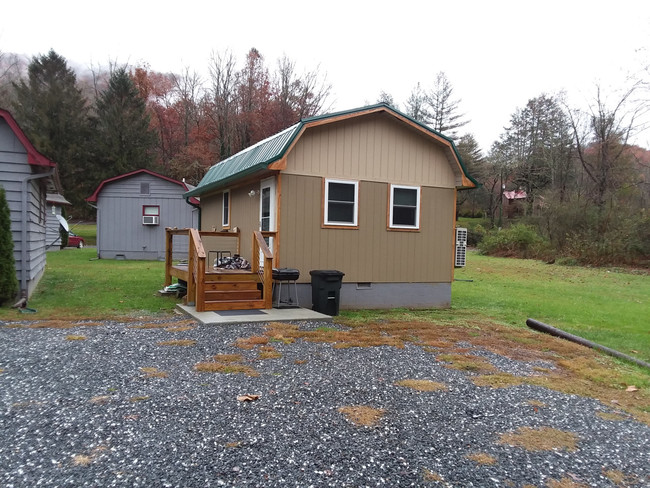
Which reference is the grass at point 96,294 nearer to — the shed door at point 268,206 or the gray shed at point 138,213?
the shed door at point 268,206

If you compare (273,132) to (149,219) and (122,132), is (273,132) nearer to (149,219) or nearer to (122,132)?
(122,132)

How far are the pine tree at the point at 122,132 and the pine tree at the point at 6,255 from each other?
25.2 meters

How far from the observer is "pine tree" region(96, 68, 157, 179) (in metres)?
31.2

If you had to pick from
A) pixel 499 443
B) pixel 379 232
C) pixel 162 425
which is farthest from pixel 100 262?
pixel 499 443

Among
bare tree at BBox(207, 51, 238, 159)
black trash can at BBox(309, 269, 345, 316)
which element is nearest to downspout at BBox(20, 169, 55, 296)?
black trash can at BBox(309, 269, 345, 316)

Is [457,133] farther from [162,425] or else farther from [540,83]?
[162,425]

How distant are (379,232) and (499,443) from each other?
630cm

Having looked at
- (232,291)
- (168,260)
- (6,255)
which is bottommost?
(232,291)

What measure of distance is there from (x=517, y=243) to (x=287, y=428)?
2436cm

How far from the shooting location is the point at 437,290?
32.4ft

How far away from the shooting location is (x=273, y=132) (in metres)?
29.4

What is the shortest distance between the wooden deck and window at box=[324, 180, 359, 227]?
123cm

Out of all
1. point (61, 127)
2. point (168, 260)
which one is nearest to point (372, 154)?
point (168, 260)

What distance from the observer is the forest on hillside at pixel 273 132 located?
24375 mm
